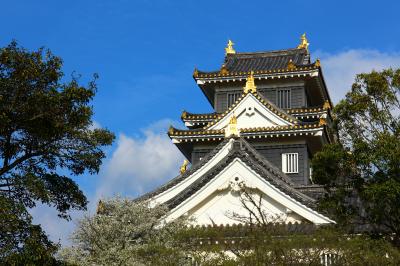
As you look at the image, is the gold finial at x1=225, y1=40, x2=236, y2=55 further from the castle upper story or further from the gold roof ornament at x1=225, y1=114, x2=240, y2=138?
the gold roof ornament at x1=225, y1=114, x2=240, y2=138

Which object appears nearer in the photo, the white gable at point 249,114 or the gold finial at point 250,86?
the white gable at point 249,114

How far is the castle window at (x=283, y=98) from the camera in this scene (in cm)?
3678

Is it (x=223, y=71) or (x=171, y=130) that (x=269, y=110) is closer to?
(x=223, y=71)

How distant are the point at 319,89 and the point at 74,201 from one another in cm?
2741

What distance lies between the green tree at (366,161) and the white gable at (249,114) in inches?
656

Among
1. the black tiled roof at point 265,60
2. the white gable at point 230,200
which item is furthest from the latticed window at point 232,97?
the white gable at point 230,200

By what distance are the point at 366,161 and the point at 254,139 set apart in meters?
17.8

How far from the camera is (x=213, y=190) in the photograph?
2150 cm

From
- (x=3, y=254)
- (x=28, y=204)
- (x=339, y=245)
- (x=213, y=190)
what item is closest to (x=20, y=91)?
(x=28, y=204)

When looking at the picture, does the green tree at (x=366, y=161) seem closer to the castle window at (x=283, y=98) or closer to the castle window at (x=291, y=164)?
the castle window at (x=291, y=164)

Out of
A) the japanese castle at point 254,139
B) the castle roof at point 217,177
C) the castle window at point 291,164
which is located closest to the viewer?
the castle roof at point 217,177

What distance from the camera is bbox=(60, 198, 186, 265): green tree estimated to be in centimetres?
1680

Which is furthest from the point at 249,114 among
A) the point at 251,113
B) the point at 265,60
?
the point at 265,60

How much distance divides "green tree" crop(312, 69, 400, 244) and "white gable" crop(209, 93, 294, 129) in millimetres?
16656
